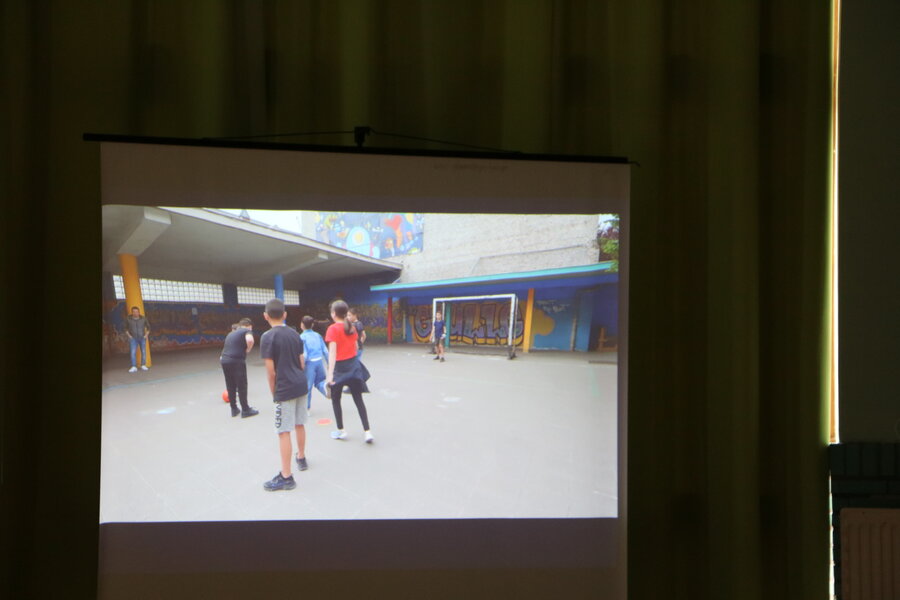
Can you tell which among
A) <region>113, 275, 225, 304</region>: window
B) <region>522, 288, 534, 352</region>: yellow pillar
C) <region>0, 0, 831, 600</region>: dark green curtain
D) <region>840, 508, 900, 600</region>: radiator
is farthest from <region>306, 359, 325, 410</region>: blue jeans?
<region>840, 508, 900, 600</region>: radiator

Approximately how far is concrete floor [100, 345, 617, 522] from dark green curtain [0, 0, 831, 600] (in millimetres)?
294

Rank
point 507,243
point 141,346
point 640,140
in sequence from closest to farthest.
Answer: point 141,346 → point 507,243 → point 640,140

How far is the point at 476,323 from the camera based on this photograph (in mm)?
1474

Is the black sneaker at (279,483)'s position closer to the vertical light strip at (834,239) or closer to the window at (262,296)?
the window at (262,296)

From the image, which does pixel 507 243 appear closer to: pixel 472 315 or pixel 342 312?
pixel 472 315

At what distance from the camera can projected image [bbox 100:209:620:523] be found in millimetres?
1342

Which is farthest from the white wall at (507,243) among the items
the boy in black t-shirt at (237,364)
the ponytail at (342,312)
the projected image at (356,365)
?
the boy in black t-shirt at (237,364)

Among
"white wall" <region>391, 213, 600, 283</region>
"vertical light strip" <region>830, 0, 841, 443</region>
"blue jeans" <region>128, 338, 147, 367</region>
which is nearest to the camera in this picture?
"blue jeans" <region>128, 338, 147, 367</region>

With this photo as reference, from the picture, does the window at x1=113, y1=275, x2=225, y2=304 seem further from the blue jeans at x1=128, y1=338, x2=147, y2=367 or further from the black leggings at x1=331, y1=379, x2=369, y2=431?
the black leggings at x1=331, y1=379, x2=369, y2=431

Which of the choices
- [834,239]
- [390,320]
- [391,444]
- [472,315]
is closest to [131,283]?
[390,320]

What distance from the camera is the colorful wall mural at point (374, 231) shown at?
4.56 feet

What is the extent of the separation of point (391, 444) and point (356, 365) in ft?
0.95

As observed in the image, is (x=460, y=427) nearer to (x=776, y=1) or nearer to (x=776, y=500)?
(x=776, y=500)

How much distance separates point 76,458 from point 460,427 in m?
1.38
